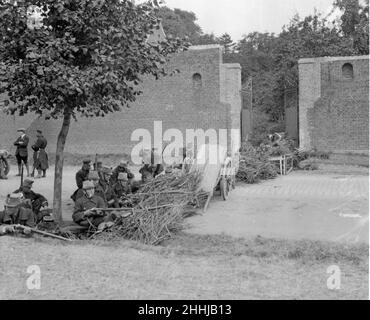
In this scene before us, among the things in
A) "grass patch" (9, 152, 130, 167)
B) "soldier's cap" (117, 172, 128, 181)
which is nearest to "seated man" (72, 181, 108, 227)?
"soldier's cap" (117, 172, 128, 181)

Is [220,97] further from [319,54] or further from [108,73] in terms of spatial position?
[108,73]

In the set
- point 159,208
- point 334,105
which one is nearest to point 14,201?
point 159,208

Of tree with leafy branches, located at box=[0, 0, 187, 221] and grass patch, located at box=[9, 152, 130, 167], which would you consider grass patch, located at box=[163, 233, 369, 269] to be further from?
grass patch, located at box=[9, 152, 130, 167]

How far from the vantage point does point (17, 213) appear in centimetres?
862

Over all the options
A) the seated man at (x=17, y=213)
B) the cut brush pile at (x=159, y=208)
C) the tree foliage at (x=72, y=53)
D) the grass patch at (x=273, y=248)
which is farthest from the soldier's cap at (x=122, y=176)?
the grass patch at (x=273, y=248)

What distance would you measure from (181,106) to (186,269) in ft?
51.1

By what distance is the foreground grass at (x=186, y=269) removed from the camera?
541cm

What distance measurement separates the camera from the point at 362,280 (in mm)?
5789

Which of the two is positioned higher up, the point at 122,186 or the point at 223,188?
the point at 122,186

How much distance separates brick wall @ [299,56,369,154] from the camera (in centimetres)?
1917

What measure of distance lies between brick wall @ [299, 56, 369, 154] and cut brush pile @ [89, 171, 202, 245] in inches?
387

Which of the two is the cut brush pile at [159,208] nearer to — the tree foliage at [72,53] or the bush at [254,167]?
the tree foliage at [72,53]

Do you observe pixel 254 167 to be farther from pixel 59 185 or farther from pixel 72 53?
pixel 72 53
